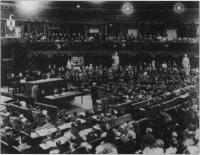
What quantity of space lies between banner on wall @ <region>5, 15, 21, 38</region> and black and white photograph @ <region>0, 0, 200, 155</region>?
6cm

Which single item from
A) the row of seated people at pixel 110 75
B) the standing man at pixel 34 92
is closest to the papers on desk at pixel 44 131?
the standing man at pixel 34 92

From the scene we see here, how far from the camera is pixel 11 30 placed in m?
16.5

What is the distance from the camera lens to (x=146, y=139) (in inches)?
300

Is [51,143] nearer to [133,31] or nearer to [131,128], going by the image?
[131,128]

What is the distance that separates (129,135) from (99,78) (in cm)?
770

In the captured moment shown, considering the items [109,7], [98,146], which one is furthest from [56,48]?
[98,146]

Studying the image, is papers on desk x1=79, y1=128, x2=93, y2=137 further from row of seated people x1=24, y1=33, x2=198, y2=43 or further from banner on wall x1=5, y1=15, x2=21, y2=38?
row of seated people x1=24, y1=33, x2=198, y2=43

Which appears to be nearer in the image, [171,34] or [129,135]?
[129,135]

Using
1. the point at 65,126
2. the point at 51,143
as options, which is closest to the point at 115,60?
the point at 65,126

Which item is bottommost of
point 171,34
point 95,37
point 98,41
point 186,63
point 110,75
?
point 110,75

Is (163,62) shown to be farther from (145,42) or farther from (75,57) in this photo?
(75,57)

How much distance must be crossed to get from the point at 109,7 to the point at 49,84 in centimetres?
695

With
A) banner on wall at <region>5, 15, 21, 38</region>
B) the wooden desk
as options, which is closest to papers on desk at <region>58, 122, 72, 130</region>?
the wooden desk

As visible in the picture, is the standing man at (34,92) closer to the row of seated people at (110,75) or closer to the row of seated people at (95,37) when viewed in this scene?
the row of seated people at (110,75)
